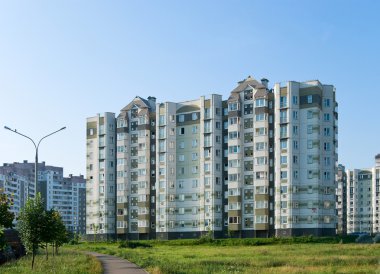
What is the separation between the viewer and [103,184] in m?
134

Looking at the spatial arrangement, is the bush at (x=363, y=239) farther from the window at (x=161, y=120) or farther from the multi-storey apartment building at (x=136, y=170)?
the window at (x=161, y=120)

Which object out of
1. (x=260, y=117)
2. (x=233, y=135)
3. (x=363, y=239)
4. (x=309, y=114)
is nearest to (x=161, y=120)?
(x=233, y=135)

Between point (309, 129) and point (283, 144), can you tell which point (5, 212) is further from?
point (309, 129)

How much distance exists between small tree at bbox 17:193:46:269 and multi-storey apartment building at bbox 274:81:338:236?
213 feet

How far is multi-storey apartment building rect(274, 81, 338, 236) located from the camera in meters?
104

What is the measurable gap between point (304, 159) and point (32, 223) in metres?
68.1

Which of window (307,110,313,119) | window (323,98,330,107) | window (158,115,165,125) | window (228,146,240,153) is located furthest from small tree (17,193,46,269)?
window (158,115,165,125)

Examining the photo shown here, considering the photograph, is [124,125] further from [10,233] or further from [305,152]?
[10,233]

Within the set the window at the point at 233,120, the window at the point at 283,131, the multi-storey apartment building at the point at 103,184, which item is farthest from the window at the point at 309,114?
the multi-storey apartment building at the point at 103,184

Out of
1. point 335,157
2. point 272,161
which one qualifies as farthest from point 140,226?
point 335,157

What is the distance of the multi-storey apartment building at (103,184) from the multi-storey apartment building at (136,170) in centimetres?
270

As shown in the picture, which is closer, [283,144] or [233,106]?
[283,144]

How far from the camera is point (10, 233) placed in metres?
61.6

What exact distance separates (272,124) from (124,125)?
1435 inches
